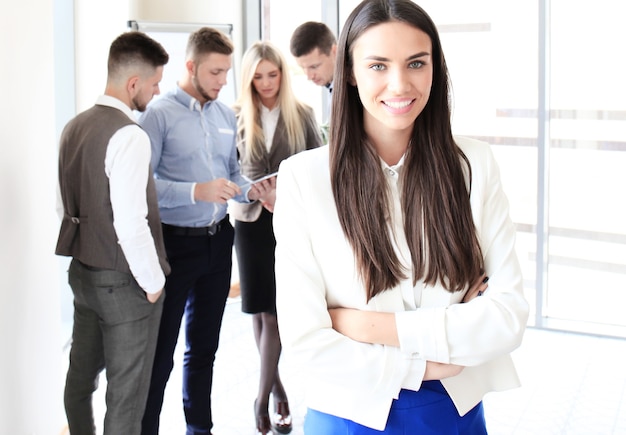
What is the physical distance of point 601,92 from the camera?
4.85 metres

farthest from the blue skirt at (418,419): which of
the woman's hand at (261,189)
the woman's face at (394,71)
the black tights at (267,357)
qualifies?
the black tights at (267,357)

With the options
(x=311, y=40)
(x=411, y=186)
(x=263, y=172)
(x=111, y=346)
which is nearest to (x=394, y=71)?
(x=411, y=186)

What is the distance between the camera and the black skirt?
11.9 feet

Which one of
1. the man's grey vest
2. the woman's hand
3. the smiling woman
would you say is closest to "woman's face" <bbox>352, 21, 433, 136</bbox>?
the smiling woman

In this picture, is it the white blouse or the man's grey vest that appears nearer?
the man's grey vest

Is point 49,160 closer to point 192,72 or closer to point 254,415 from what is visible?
point 192,72

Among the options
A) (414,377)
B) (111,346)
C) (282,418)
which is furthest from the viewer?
(282,418)

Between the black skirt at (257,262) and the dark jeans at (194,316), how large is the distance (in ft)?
0.86

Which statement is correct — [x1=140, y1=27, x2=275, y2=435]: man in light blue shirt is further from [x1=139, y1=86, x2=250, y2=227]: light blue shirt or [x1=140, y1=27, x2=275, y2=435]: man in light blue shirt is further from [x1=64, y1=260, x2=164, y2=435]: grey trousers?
[x1=64, y1=260, x2=164, y2=435]: grey trousers

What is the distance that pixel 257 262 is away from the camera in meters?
3.65

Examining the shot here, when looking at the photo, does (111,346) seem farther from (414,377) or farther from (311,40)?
(311,40)

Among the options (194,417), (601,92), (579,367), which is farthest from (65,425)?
(601,92)

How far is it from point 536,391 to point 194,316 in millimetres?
1896

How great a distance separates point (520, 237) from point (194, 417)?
276cm
